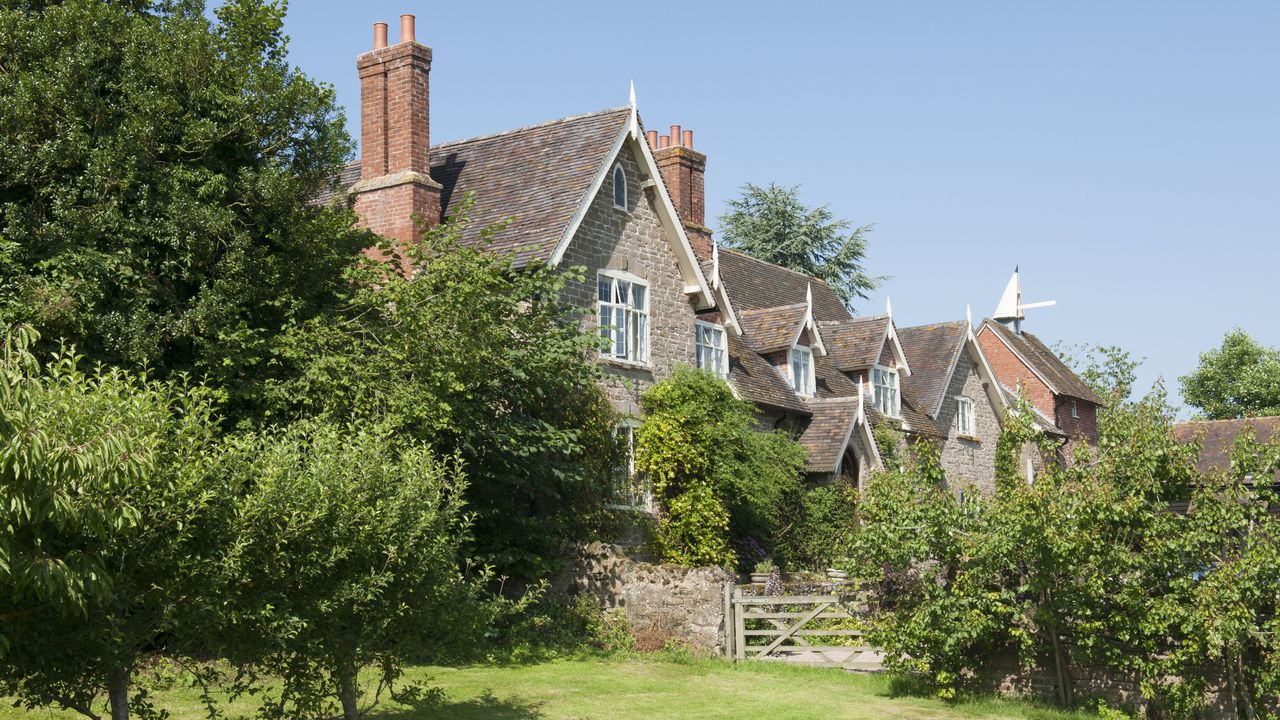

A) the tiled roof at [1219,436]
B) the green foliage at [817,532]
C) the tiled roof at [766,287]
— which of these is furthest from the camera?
the tiled roof at [766,287]

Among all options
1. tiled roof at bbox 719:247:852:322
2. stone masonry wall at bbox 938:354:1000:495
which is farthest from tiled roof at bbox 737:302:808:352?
stone masonry wall at bbox 938:354:1000:495

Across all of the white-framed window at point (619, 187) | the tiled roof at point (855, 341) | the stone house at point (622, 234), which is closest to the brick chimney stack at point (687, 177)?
the stone house at point (622, 234)

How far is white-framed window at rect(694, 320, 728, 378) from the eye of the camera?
1219 inches

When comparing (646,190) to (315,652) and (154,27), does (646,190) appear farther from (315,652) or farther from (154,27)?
(315,652)

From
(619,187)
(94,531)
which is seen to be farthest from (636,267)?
(94,531)

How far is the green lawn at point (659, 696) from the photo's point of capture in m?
16.9

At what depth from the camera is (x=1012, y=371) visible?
52.7 metres

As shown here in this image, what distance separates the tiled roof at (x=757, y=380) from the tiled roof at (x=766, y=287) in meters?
3.55

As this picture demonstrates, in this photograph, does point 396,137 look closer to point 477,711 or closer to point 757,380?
point 757,380

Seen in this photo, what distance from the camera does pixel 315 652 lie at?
13.5 metres

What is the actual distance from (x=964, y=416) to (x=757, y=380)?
12.2 m

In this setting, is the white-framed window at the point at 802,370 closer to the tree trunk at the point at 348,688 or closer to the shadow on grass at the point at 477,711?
the shadow on grass at the point at 477,711

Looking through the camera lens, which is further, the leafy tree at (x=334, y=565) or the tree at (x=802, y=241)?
the tree at (x=802, y=241)

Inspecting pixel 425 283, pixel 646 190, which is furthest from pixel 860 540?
pixel 646 190
